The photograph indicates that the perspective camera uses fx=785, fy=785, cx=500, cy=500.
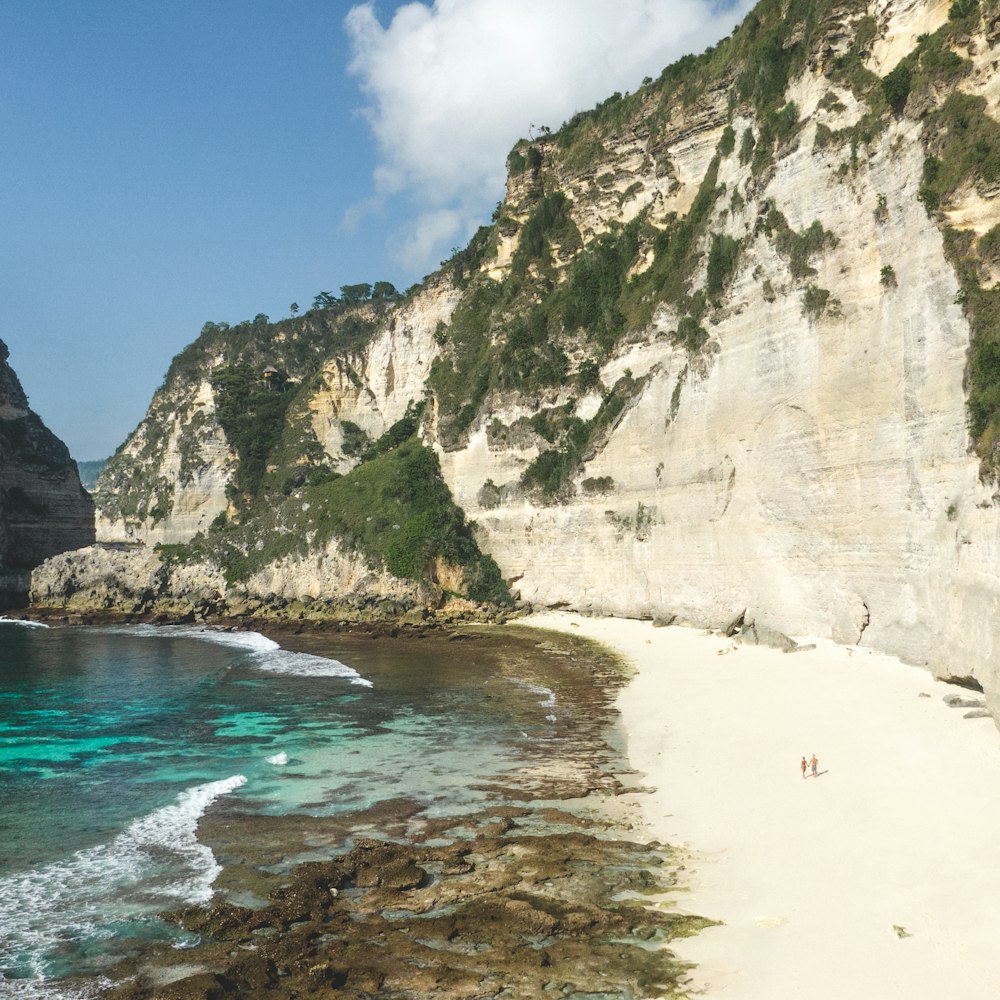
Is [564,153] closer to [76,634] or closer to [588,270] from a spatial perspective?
[588,270]

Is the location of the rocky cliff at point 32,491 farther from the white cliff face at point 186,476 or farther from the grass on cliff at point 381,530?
the grass on cliff at point 381,530

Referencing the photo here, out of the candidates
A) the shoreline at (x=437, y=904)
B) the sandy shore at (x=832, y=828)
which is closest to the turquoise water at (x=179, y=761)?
the shoreline at (x=437, y=904)

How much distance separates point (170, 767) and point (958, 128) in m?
27.7

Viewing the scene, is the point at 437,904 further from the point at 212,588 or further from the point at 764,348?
the point at 212,588

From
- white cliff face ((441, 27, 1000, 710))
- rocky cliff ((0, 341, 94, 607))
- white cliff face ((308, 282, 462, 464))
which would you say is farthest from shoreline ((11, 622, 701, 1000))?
rocky cliff ((0, 341, 94, 607))

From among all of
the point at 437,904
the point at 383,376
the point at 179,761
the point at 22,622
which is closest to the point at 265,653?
the point at 179,761

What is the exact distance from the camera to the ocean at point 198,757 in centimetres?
1143

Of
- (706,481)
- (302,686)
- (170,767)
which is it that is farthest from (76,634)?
(706,481)

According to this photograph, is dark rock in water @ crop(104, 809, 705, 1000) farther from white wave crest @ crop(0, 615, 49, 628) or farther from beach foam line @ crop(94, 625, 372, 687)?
white wave crest @ crop(0, 615, 49, 628)

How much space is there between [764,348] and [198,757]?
963 inches

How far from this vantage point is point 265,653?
127 ft

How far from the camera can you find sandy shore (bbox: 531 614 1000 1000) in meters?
8.53

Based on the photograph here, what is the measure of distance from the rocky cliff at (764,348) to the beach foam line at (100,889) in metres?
15.3

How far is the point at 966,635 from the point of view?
1798cm
